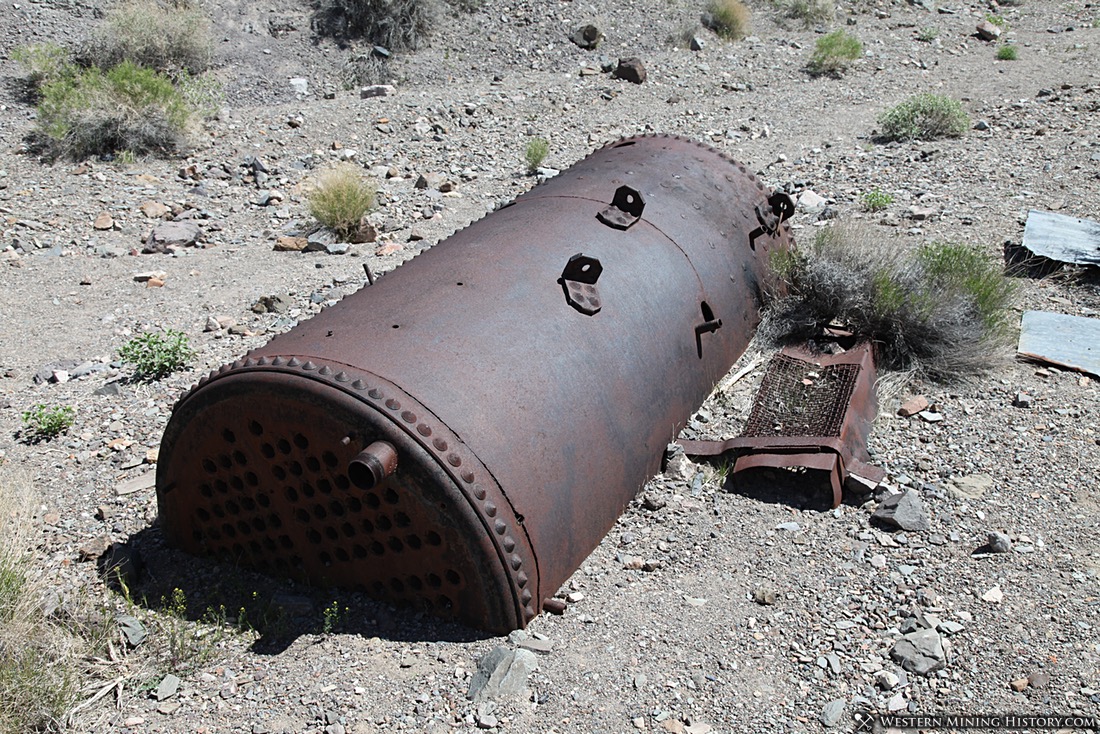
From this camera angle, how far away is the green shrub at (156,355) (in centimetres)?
489

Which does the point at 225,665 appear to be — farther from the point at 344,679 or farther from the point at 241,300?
the point at 241,300

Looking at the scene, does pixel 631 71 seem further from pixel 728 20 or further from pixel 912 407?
pixel 912 407

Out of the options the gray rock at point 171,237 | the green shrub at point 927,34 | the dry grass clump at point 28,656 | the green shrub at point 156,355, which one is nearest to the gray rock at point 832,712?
the dry grass clump at point 28,656

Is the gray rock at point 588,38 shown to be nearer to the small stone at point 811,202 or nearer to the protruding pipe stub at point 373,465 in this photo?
the small stone at point 811,202

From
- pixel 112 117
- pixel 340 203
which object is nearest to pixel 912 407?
pixel 340 203

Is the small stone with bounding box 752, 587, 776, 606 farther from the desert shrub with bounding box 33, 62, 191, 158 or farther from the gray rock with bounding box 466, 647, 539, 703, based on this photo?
the desert shrub with bounding box 33, 62, 191, 158

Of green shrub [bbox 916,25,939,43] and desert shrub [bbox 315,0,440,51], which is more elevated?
green shrub [bbox 916,25,939,43]

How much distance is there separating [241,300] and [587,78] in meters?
5.62

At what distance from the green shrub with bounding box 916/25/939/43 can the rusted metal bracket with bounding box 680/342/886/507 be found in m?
8.13

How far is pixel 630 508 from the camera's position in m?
3.63

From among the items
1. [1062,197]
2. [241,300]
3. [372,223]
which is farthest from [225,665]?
[1062,197]

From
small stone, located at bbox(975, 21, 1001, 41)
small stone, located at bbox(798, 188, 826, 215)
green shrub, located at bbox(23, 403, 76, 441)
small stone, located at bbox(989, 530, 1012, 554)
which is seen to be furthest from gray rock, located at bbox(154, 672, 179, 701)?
small stone, located at bbox(975, 21, 1001, 41)

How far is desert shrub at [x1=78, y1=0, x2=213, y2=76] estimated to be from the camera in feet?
31.6

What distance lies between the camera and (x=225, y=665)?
115 inches
